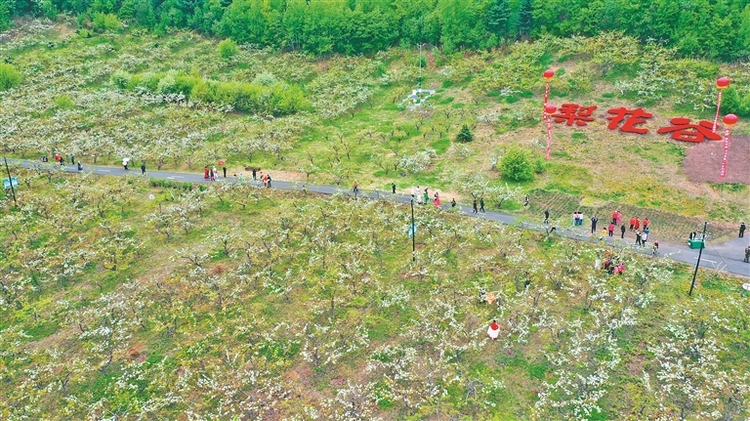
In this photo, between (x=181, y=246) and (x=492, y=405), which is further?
(x=181, y=246)

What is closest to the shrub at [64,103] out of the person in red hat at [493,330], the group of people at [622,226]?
the group of people at [622,226]

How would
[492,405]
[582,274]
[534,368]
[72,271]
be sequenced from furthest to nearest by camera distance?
[72,271]
[582,274]
[534,368]
[492,405]

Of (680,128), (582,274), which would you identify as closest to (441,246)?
(582,274)

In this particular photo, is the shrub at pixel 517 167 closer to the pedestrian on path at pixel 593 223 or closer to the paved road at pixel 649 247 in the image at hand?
the paved road at pixel 649 247

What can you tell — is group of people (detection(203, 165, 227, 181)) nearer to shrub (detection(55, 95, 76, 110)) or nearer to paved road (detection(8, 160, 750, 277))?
paved road (detection(8, 160, 750, 277))

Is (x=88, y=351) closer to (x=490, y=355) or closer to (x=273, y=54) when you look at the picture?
(x=490, y=355)

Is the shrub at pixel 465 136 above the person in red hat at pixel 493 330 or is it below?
above
